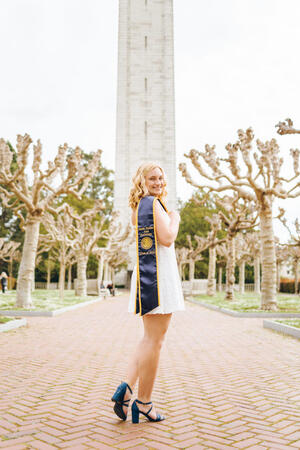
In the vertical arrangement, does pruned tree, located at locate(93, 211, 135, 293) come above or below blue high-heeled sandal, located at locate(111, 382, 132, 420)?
above

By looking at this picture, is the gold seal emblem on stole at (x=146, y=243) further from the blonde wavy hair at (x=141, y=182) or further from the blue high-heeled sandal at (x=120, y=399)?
the blue high-heeled sandal at (x=120, y=399)

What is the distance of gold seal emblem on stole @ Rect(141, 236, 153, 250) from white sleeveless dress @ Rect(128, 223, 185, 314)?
0.25 ft

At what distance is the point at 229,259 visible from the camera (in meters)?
23.3

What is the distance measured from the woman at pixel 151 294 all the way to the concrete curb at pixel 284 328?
6795mm

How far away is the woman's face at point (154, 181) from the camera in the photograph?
3.64 metres

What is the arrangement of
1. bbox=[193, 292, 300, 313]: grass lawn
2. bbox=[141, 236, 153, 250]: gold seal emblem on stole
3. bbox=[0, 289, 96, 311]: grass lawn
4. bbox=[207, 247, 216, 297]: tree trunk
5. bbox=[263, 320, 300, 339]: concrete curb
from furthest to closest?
bbox=[207, 247, 216, 297]: tree trunk → bbox=[193, 292, 300, 313]: grass lawn → bbox=[0, 289, 96, 311]: grass lawn → bbox=[263, 320, 300, 339]: concrete curb → bbox=[141, 236, 153, 250]: gold seal emblem on stole

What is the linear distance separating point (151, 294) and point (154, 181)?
97 cm

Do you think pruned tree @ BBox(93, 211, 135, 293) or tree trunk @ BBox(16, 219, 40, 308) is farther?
pruned tree @ BBox(93, 211, 135, 293)

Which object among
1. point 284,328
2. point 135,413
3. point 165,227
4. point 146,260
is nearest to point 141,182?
point 165,227

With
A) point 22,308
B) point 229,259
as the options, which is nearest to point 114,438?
point 22,308

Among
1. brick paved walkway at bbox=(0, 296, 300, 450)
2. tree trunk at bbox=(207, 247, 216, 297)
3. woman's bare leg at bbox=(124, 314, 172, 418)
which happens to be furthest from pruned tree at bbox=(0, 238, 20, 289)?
woman's bare leg at bbox=(124, 314, 172, 418)

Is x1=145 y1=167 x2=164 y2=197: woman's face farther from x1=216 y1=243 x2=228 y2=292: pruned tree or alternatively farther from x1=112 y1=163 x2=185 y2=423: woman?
x1=216 y1=243 x2=228 y2=292: pruned tree

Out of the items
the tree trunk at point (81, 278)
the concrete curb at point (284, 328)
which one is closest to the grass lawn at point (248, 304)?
the concrete curb at point (284, 328)

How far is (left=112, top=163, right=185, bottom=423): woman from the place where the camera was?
3361 millimetres
